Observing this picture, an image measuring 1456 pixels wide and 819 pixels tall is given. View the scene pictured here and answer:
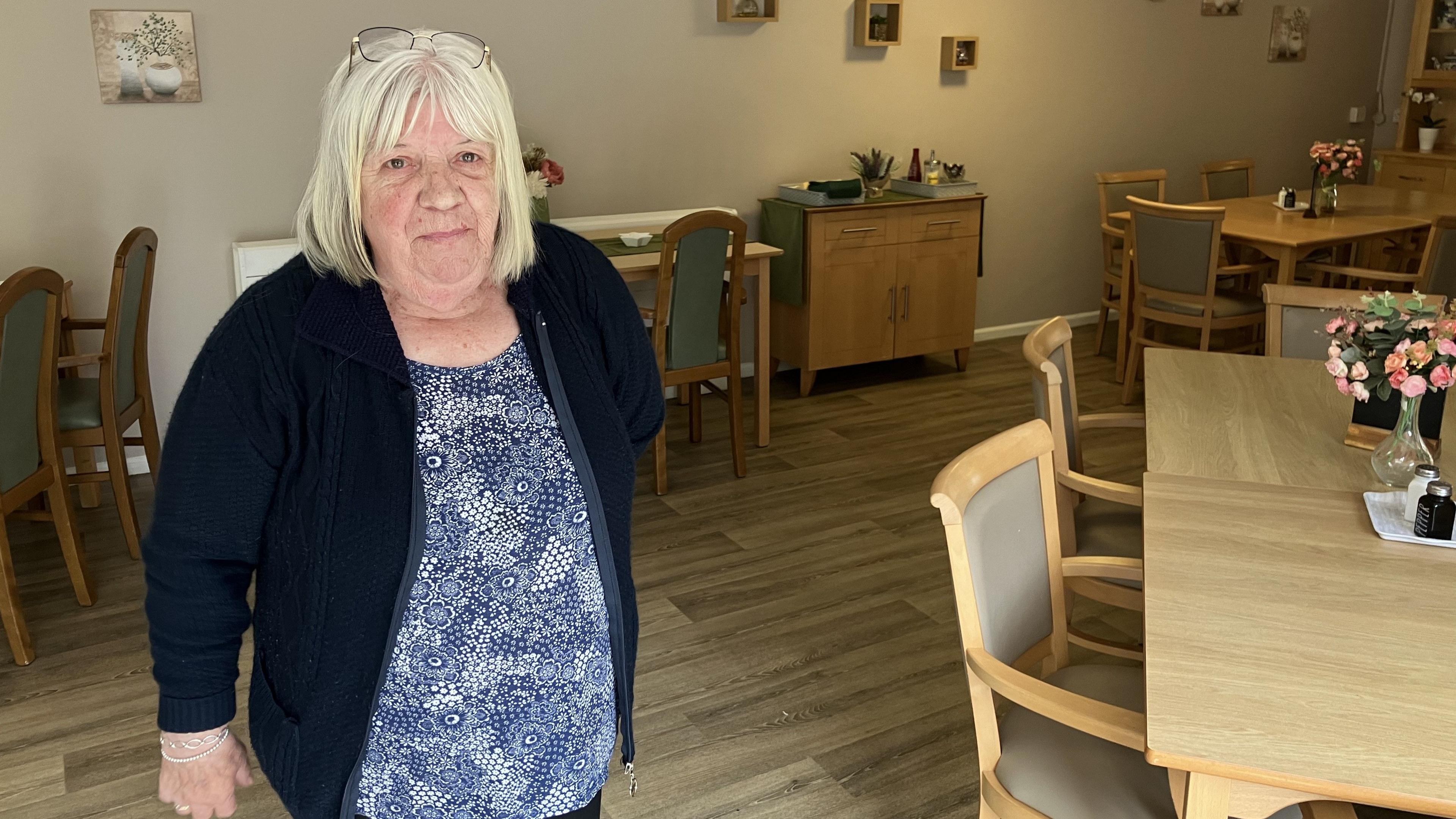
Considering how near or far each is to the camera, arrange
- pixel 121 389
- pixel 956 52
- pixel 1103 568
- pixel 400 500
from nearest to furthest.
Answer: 1. pixel 400 500
2. pixel 1103 568
3. pixel 121 389
4. pixel 956 52

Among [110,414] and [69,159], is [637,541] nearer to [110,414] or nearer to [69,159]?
[110,414]

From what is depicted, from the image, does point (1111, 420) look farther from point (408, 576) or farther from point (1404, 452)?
point (408, 576)

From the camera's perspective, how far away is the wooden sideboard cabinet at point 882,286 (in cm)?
537

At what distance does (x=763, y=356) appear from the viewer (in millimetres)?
4656

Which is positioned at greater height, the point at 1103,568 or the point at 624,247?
the point at 624,247

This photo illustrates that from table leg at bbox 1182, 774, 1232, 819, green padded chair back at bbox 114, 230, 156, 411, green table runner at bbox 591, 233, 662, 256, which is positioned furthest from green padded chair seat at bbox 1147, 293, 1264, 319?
green padded chair back at bbox 114, 230, 156, 411

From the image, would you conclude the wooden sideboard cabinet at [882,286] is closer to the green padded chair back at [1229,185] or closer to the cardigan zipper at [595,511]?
the green padded chair back at [1229,185]

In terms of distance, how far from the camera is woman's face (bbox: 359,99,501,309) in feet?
4.43

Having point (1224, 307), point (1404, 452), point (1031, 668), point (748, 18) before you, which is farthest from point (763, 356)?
point (1404, 452)

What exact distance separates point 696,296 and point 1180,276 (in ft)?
7.67

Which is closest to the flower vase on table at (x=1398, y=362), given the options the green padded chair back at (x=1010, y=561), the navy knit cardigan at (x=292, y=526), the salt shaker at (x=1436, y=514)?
the salt shaker at (x=1436, y=514)

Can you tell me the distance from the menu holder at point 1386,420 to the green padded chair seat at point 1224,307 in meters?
2.73

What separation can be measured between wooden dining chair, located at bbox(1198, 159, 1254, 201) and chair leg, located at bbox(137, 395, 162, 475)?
5394 millimetres

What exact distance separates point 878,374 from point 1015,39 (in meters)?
2.03
